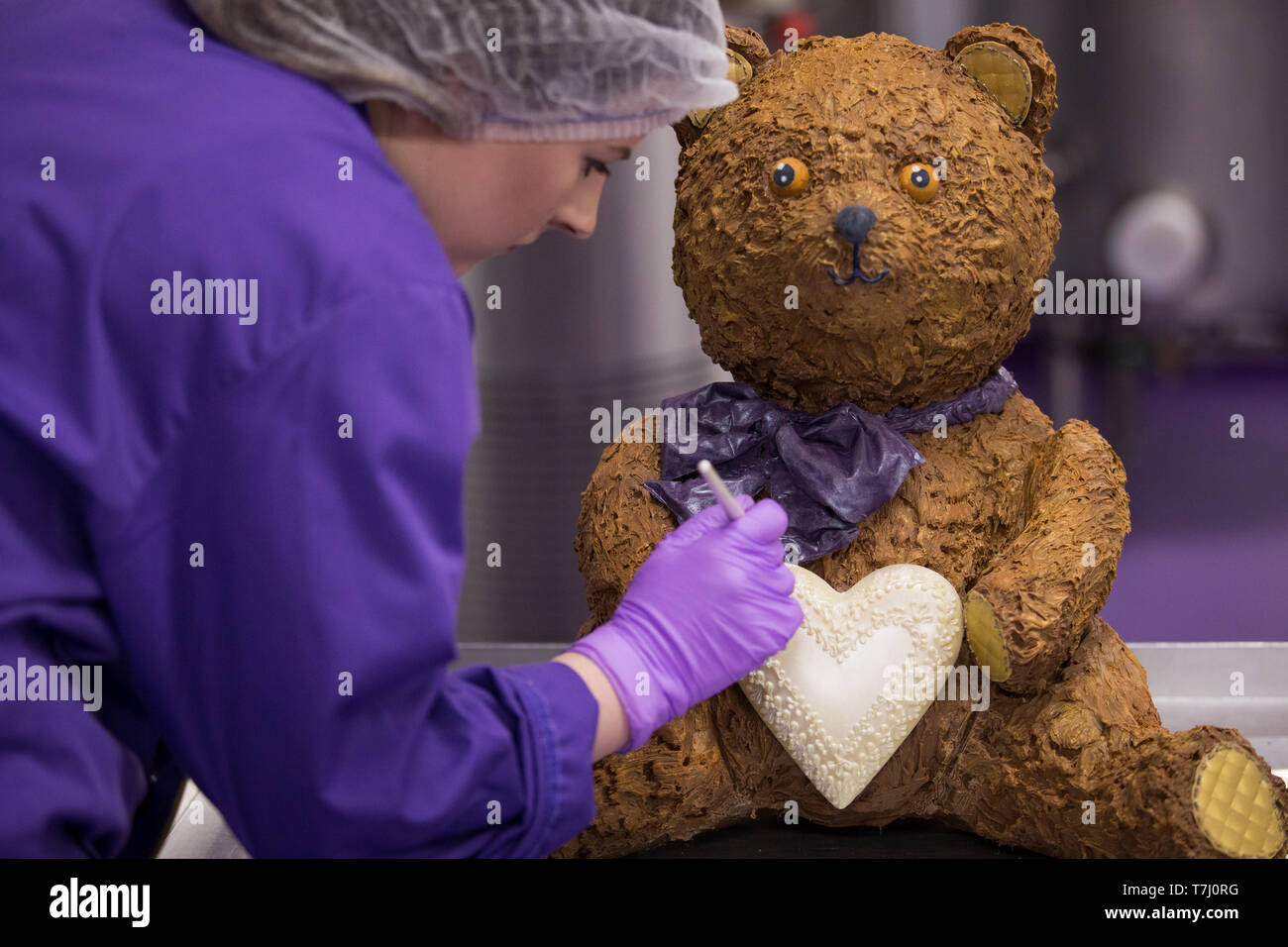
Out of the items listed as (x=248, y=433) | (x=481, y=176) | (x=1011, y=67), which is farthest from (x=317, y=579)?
(x=1011, y=67)

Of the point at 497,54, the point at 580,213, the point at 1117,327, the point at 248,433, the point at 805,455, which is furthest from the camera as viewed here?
the point at 1117,327

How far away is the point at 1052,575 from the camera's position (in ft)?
3.75

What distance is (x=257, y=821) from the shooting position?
81cm

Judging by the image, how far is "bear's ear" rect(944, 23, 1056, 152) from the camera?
1.24m

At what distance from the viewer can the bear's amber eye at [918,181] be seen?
1.17m

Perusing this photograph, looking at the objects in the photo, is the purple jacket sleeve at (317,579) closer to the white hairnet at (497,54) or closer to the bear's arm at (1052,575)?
the white hairnet at (497,54)

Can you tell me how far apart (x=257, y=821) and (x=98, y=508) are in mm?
226

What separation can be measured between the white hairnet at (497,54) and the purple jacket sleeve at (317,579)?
159 mm

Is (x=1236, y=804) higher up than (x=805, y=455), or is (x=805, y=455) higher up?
(x=805, y=455)

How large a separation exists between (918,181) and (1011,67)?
183 mm

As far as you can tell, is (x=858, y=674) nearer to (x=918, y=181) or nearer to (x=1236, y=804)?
(x=1236, y=804)

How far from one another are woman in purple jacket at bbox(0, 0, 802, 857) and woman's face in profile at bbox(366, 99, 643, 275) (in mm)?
29

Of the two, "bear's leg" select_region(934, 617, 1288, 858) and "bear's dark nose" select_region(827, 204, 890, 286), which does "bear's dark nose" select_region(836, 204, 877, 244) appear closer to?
"bear's dark nose" select_region(827, 204, 890, 286)
